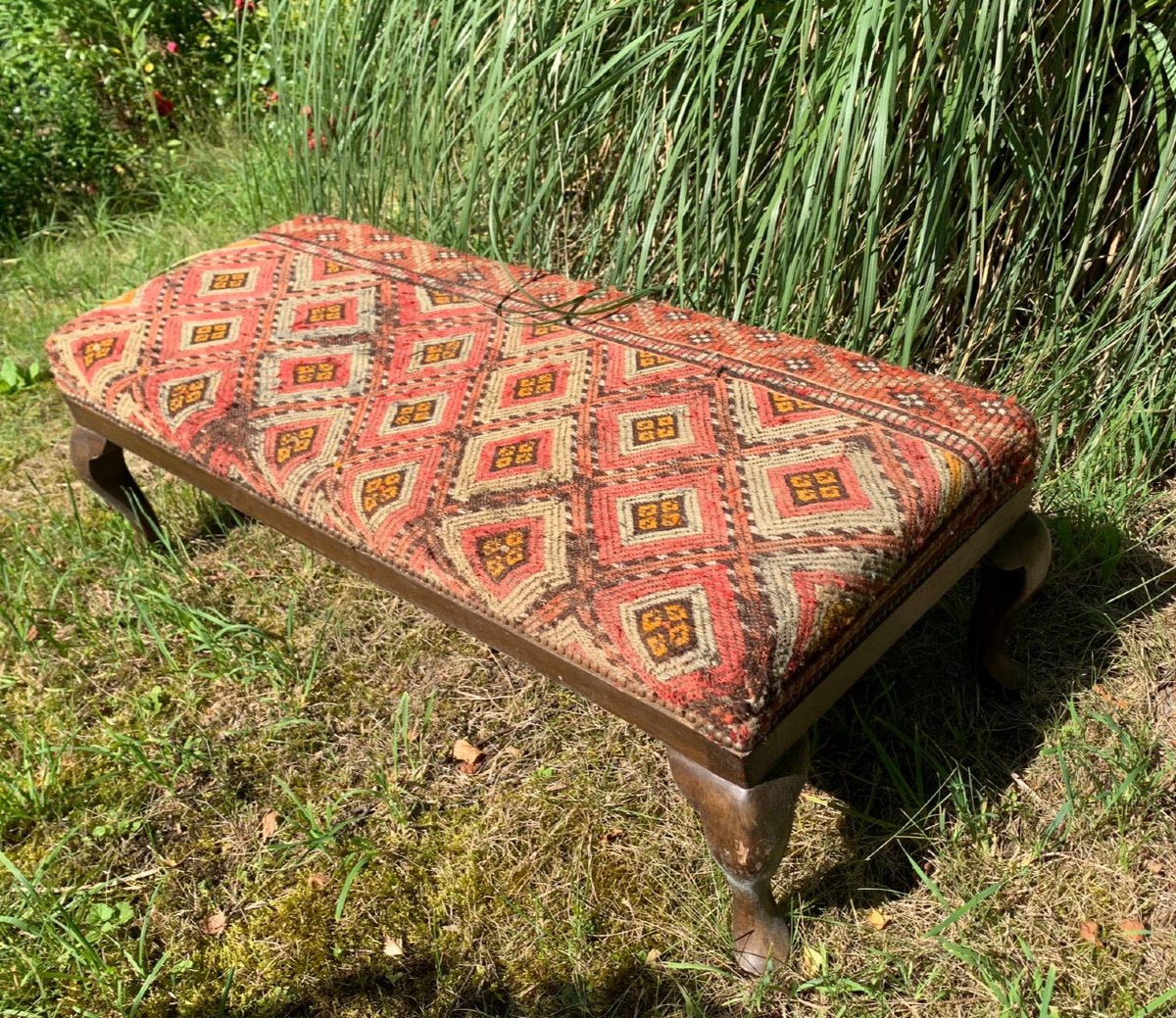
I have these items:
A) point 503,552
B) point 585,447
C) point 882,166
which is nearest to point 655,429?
point 585,447

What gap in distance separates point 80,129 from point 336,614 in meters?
2.96

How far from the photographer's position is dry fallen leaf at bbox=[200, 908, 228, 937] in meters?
1.76

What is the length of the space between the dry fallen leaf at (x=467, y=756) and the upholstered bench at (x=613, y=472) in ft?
1.61

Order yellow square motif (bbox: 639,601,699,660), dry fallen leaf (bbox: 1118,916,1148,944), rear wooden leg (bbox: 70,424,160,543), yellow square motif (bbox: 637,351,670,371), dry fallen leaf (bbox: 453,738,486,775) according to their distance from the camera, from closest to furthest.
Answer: yellow square motif (bbox: 639,601,699,660) < dry fallen leaf (bbox: 1118,916,1148,944) < yellow square motif (bbox: 637,351,670,371) < dry fallen leaf (bbox: 453,738,486,775) < rear wooden leg (bbox: 70,424,160,543)

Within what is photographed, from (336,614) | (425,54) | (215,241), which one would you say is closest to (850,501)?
(336,614)

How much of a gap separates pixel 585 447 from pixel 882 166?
2.63ft

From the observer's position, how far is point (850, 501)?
4.87ft

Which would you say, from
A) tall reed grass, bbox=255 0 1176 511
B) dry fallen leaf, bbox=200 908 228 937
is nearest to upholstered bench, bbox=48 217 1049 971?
tall reed grass, bbox=255 0 1176 511

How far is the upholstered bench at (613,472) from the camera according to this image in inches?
53.7

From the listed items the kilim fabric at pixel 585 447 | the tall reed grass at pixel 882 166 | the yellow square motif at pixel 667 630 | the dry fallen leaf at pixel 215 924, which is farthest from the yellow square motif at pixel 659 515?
the dry fallen leaf at pixel 215 924

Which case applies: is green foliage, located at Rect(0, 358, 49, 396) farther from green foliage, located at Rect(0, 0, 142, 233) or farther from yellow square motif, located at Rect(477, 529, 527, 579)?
yellow square motif, located at Rect(477, 529, 527, 579)

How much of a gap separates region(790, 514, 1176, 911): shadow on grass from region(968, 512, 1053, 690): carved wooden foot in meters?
0.06

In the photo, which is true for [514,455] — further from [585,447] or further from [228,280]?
[228,280]

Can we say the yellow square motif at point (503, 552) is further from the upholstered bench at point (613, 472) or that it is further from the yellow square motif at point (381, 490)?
the yellow square motif at point (381, 490)
